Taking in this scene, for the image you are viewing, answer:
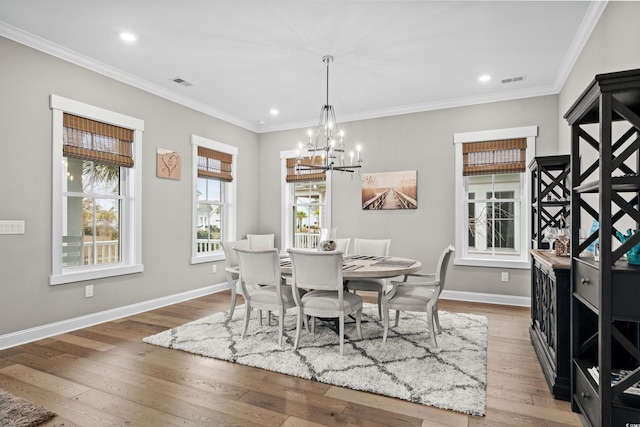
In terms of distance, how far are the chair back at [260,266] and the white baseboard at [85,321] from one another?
1.90m

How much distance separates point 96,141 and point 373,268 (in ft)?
11.1

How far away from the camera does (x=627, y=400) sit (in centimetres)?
175

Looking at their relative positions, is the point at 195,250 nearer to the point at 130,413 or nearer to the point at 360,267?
the point at 360,267

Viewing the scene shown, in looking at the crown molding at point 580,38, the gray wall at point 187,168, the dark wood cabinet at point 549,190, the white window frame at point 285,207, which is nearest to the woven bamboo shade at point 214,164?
the gray wall at point 187,168

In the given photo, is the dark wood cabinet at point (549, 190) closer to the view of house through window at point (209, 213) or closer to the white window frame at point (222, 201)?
the white window frame at point (222, 201)

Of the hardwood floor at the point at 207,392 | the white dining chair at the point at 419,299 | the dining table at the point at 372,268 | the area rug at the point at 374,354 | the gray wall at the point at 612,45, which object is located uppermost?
the gray wall at the point at 612,45

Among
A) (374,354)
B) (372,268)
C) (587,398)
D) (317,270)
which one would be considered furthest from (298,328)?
(587,398)

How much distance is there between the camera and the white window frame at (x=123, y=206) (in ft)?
12.0

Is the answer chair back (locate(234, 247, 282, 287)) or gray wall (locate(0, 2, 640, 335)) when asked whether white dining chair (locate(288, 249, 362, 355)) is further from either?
gray wall (locate(0, 2, 640, 335))

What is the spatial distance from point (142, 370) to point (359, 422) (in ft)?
5.85

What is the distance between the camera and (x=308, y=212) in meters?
6.53

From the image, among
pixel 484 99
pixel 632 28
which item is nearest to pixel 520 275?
pixel 484 99

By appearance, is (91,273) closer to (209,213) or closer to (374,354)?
(209,213)

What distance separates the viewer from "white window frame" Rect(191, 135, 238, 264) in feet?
17.5
